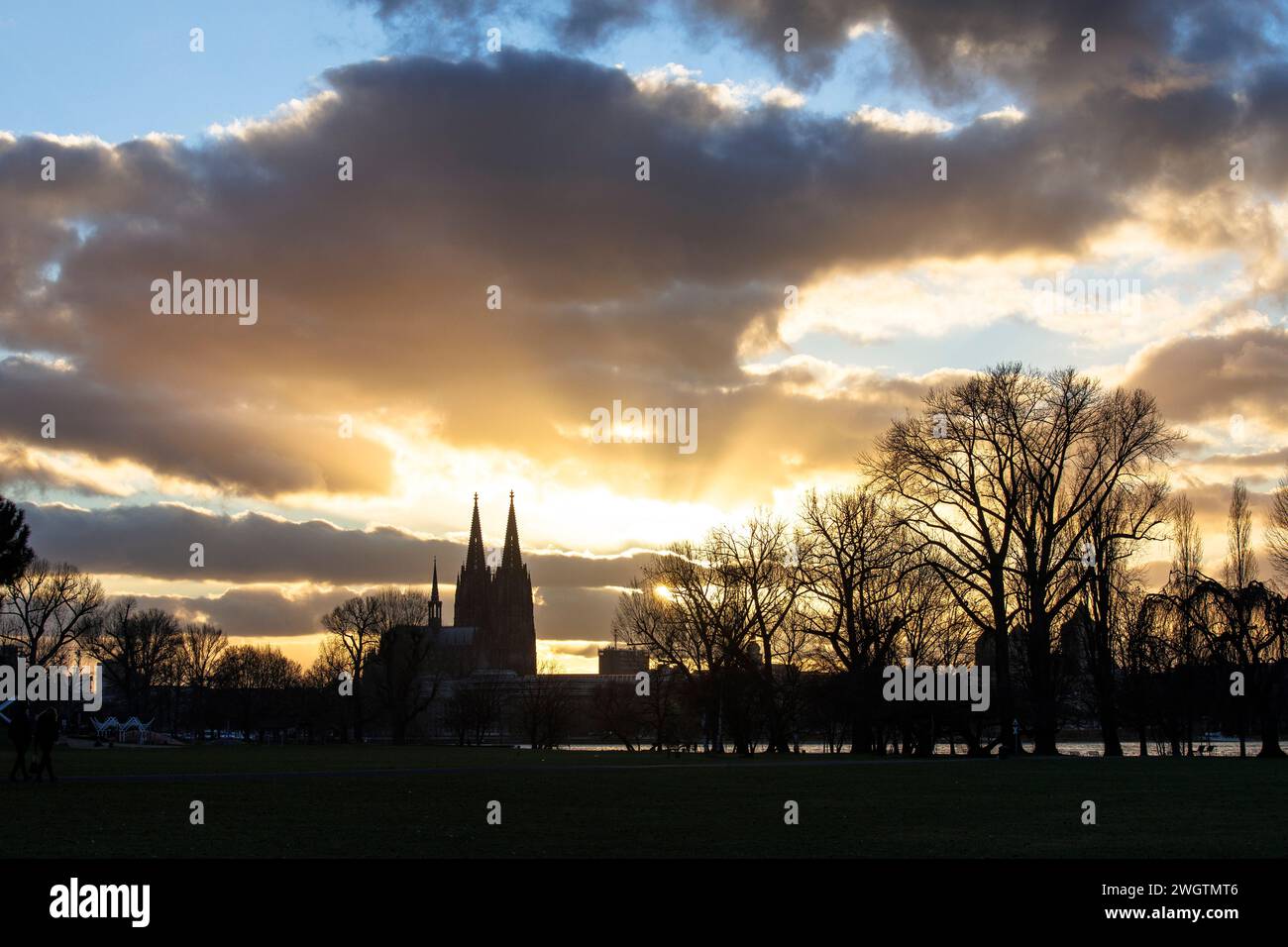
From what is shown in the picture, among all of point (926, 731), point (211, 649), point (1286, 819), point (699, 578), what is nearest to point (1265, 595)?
point (926, 731)

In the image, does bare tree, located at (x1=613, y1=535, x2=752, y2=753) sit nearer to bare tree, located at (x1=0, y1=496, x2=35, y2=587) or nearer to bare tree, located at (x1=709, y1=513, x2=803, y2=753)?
bare tree, located at (x1=709, y1=513, x2=803, y2=753)

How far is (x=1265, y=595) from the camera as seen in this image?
6962 centimetres

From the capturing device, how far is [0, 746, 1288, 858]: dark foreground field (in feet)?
62.5

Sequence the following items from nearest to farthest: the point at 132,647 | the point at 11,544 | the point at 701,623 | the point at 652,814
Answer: the point at 652,814 → the point at 11,544 → the point at 701,623 → the point at 132,647

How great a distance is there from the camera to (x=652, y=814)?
25.5 metres

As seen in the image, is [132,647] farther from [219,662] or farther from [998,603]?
[998,603]

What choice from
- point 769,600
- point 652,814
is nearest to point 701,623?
point 769,600

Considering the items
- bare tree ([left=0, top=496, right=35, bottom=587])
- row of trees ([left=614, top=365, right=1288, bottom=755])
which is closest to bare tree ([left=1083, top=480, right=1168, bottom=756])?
row of trees ([left=614, top=365, right=1288, bottom=755])

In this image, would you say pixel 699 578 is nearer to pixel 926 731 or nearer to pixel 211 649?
pixel 926 731

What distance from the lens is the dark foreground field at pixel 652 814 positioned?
1906 cm

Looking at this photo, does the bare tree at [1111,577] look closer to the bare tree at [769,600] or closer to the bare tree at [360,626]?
the bare tree at [769,600]

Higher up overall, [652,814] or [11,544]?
[11,544]

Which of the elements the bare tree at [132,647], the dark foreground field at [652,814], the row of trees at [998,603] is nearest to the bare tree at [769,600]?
the row of trees at [998,603]
